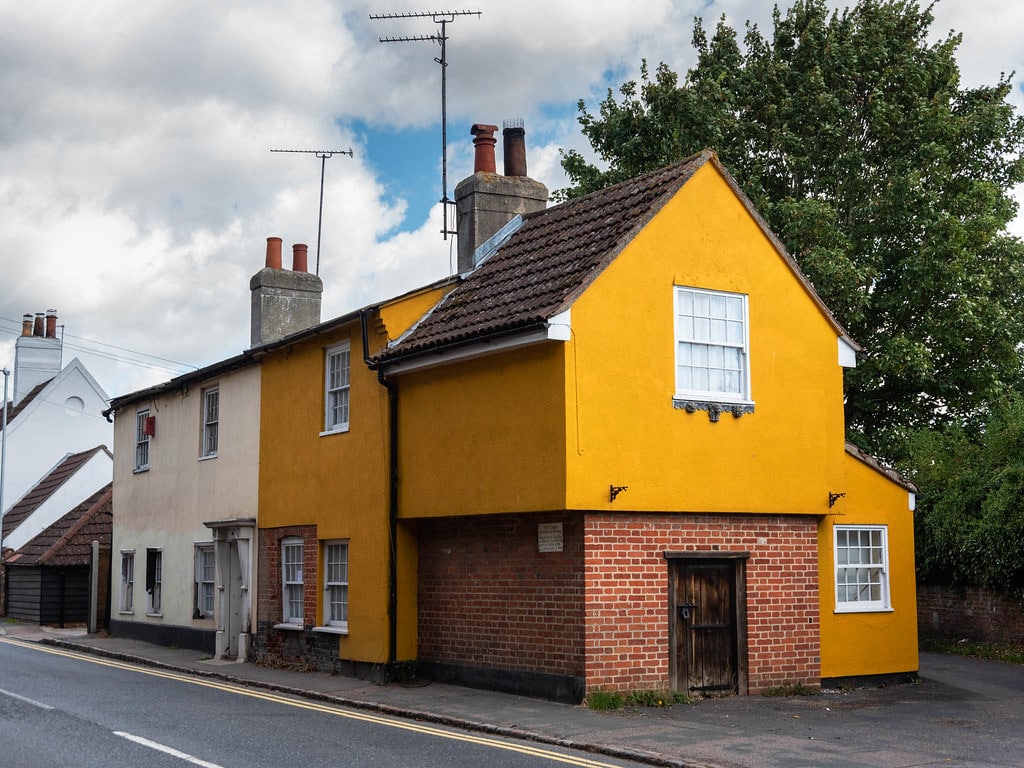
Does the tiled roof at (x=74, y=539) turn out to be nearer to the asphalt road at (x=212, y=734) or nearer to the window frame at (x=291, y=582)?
the window frame at (x=291, y=582)

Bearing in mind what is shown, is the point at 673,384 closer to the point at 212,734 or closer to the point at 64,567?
the point at 212,734

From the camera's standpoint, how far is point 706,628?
53.0 ft

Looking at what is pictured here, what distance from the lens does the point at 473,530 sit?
56.2 ft

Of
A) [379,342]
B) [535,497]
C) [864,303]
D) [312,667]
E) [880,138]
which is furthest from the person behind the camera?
[880,138]

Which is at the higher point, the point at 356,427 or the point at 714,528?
the point at 356,427

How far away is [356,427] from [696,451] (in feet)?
18.9

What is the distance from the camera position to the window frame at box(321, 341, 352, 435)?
1934 centimetres

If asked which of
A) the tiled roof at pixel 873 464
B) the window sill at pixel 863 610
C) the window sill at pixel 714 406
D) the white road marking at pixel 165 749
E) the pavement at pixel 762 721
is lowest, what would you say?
the pavement at pixel 762 721

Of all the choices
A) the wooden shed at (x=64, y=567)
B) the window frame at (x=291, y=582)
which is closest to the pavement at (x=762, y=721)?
the window frame at (x=291, y=582)

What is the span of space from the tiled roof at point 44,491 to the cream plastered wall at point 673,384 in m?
28.3

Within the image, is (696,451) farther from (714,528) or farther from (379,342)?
(379,342)

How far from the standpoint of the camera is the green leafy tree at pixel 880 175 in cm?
2625

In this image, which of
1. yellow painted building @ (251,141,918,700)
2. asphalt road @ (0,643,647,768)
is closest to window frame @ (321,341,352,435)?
yellow painted building @ (251,141,918,700)

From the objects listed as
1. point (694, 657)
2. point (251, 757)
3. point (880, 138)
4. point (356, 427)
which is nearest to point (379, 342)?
point (356, 427)
